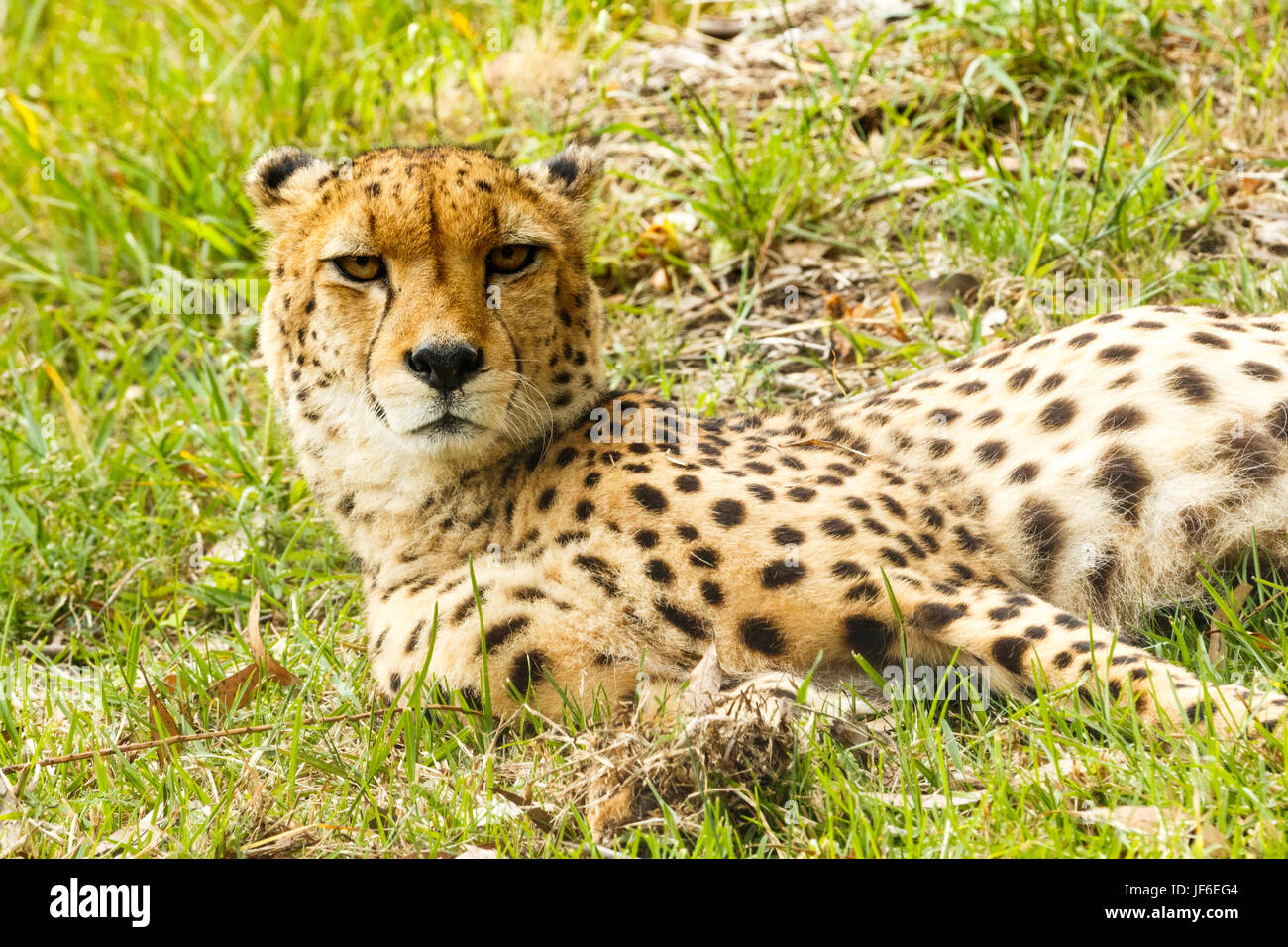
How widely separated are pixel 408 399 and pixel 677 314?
265cm

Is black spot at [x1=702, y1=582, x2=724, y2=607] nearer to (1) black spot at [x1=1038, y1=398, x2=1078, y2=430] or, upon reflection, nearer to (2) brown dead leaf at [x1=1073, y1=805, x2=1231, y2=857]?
(2) brown dead leaf at [x1=1073, y1=805, x2=1231, y2=857]

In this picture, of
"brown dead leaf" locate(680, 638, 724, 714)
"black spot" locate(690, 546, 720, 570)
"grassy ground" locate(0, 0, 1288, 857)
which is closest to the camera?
"grassy ground" locate(0, 0, 1288, 857)

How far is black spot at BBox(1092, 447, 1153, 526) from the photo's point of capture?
3.79 meters

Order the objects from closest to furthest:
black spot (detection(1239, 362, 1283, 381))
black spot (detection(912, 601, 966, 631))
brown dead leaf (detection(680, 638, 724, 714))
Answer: brown dead leaf (detection(680, 638, 724, 714)) < black spot (detection(912, 601, 966, 631)) < black spot (detection(1239, 362, 1283, 381))

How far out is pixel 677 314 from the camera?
604 cm

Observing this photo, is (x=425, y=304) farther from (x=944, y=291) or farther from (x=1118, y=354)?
(x=944, y=291)

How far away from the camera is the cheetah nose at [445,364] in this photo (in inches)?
137

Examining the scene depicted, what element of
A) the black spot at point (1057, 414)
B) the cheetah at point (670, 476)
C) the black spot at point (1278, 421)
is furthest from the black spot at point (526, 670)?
the black spot at point (1278, 421)

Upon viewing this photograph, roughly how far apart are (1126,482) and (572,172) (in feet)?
6.46

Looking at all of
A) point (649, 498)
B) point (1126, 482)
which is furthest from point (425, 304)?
point (1126, 482)

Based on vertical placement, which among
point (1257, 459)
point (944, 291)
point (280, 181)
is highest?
point (280, 181)

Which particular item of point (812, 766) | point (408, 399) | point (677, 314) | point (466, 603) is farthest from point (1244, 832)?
point (677, 314)

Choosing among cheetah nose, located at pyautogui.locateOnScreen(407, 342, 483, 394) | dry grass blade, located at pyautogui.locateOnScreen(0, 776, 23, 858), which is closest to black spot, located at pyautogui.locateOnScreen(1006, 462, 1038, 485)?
cheetah nose, located at pyautogui.locateOnScreen(407, 342, 483, 394)

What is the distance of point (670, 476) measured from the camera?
3.70 meters
